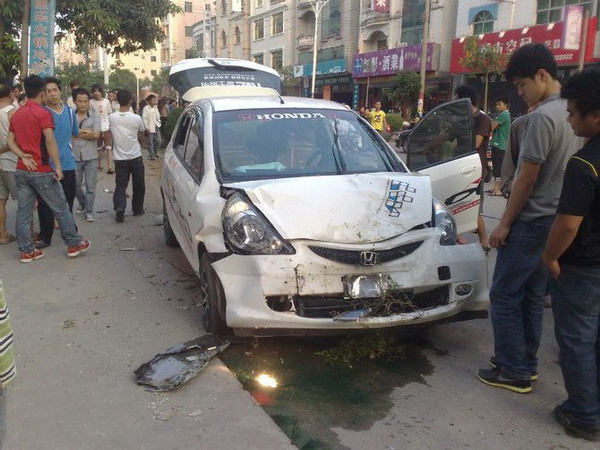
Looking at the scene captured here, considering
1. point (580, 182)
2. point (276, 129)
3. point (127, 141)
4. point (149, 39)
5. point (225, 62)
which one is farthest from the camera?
point (149, 39)

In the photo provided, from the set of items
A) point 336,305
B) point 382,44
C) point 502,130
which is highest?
point 382,44

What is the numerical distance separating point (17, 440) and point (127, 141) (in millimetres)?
5369

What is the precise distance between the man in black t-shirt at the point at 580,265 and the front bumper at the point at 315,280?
81 cm

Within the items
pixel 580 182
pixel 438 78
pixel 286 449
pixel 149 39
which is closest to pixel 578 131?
pixel 580 182

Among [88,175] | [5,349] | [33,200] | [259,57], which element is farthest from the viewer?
[259,57]

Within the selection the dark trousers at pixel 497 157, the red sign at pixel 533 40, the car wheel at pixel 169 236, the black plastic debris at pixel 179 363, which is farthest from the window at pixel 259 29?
the black plastic debris at pixel 179 363

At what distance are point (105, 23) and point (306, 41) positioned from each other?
35466 mm

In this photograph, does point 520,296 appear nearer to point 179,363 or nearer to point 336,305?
point 336,305

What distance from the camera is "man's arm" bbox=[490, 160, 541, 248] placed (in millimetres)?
3031

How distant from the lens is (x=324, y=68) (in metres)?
43.3

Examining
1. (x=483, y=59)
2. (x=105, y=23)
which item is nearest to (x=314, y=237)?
(x=105, y=23)

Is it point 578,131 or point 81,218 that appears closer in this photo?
point 578,131

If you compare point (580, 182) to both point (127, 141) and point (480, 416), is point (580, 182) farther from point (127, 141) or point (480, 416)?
point (127, 141)

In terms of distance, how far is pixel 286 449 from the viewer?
2.73 m
